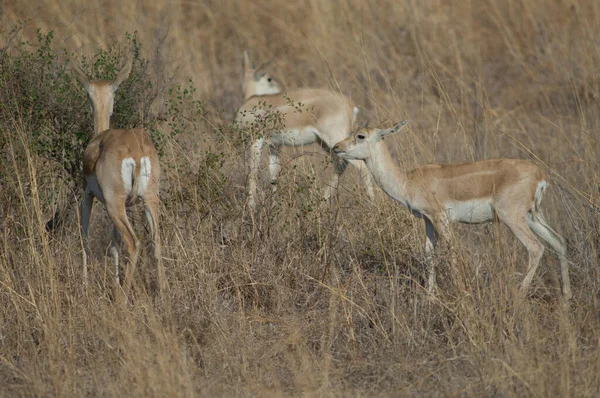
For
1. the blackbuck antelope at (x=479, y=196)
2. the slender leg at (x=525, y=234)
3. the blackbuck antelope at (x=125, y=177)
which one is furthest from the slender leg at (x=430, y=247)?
the blackbuck antelope at (x=125, y=177)

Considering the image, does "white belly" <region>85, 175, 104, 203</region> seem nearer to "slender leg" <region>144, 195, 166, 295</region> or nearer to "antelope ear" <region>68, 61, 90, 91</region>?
"slender leg" <region>144, 195, 166, 295</region>

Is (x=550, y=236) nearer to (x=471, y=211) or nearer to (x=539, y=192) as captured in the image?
(x=539, y=192)

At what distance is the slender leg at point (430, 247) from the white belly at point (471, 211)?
0.17 metres

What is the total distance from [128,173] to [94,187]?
328 millimetres

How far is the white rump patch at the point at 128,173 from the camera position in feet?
17.4

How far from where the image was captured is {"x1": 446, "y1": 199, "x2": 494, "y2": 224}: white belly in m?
5.49

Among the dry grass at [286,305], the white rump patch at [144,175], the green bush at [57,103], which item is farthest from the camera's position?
the green bush at [57,103]

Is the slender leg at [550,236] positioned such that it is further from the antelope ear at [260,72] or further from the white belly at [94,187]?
the antelope ear at [260,72]

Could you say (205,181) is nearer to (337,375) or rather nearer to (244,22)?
(337,375)

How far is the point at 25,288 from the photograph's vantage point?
5078mm

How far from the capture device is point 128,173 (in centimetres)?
536

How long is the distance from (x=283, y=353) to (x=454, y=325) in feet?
3.00

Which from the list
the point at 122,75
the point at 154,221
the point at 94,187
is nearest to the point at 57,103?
the point at 122,75

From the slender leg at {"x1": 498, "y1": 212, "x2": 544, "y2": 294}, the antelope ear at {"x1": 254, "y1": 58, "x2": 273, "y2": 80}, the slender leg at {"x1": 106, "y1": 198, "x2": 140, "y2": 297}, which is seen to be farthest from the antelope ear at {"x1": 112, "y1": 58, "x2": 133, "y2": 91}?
the antelope ear at {"x1": 254, "y1": 58, "x2": 273, "y2": 80}
